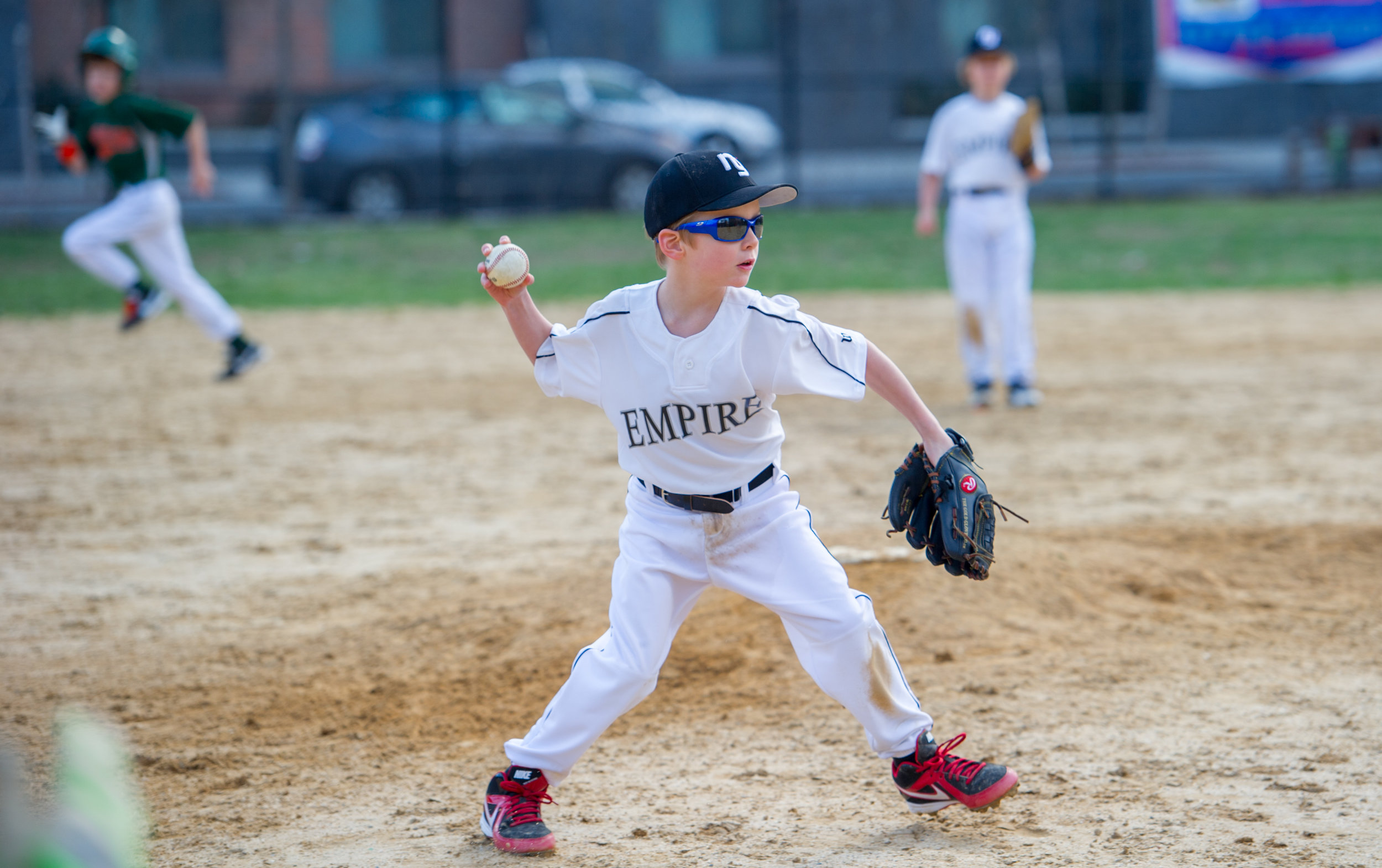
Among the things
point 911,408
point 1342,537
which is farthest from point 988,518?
point 1342,537

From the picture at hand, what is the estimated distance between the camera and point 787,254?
14.6 meters

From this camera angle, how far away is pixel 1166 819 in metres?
3.23

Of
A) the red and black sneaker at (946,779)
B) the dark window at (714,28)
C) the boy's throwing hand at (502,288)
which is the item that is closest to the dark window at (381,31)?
the dark window at (714,28)

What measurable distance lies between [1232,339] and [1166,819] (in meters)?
7.45

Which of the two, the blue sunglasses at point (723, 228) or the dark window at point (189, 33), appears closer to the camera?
the blue sunglasses at point (723, 228)

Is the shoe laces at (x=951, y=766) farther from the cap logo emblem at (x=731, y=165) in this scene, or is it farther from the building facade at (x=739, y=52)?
the building facade at (x=739, y=52)

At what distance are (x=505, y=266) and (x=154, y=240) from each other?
662cm

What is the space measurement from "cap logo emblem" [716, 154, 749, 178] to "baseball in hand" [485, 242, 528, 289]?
20.5 inches

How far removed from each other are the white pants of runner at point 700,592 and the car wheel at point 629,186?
51.9 ft

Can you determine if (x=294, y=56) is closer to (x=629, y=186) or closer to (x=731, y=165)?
(x=629, y=186)

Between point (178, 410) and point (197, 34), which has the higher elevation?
point (197, 34)

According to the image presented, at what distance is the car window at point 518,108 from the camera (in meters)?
18.2

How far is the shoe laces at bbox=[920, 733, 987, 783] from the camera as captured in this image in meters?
3.21

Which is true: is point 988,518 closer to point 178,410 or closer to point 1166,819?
point 1166,819
